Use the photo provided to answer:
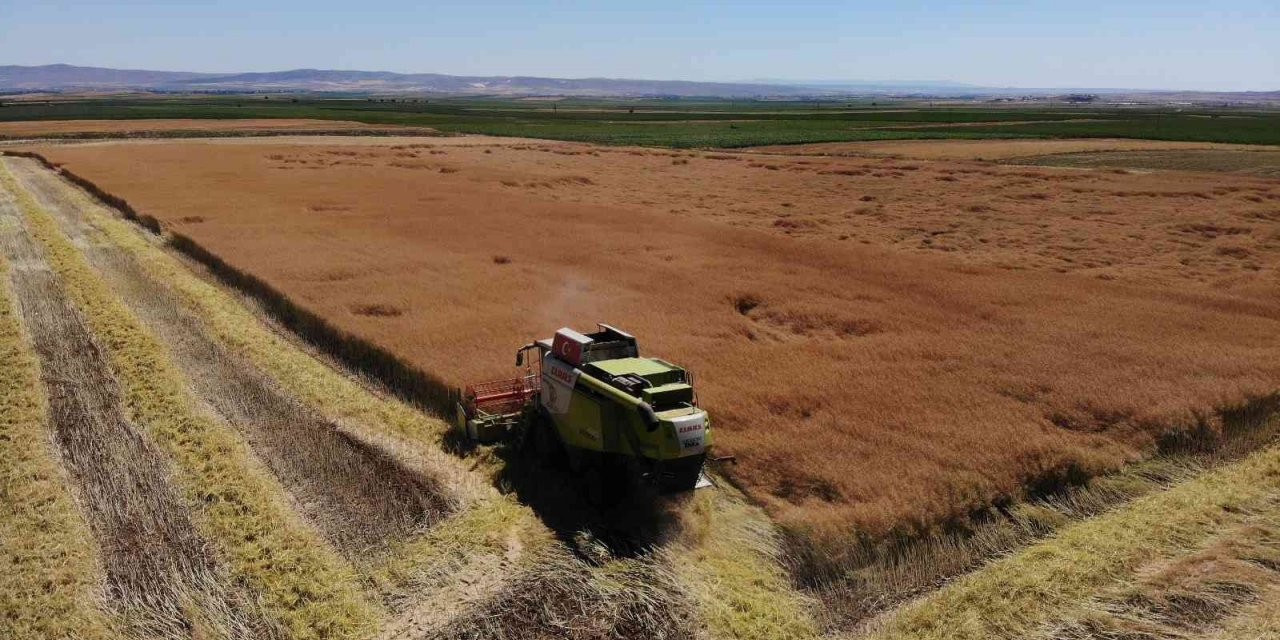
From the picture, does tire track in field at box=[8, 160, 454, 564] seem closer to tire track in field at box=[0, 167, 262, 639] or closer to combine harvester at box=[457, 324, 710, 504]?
tire track in field at box=[0, 167, 262, 639]

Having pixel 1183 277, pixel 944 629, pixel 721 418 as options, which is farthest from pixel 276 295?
pixel 1183 277

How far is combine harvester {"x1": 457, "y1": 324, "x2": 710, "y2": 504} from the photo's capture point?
1250 cm

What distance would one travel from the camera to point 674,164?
232ft

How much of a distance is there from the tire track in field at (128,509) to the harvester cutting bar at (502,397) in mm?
5552

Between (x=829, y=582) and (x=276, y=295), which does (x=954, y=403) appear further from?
(x=276, y=295)

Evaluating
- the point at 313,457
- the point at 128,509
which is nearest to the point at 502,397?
the point at 313,457

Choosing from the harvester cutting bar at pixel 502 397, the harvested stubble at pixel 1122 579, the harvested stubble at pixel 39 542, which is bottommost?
the harvested stubble at pixel 1122 579

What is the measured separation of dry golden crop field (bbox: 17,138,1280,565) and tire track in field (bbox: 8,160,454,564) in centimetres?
323

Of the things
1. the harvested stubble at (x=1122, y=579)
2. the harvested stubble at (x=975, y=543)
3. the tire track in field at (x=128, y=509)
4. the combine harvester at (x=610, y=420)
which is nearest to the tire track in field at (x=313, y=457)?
the tire track in field at (x=128, y=509)

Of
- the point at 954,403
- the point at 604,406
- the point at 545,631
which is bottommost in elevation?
the point at 545,631

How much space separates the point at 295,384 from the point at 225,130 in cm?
9669

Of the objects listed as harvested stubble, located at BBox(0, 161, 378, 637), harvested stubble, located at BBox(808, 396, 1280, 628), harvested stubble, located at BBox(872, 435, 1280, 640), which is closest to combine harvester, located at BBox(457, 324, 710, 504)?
harvested stubble, located at BBox(808, 396, 1280, 628)

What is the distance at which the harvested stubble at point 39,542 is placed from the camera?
11117 mm

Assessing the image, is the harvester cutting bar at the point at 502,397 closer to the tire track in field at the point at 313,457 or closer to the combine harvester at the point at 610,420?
the combine harvester at the point at 610,420
